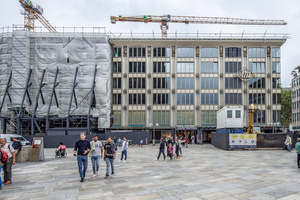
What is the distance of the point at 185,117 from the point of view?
50.4m

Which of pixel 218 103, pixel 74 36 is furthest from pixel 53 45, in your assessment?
pixel 218 103

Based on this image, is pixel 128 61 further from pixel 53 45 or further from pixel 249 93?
pixel 249 93

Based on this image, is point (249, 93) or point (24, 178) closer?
point (24, 178)

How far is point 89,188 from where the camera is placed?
910 cm

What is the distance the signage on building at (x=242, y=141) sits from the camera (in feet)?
86.1

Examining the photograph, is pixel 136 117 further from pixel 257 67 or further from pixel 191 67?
pixel 257 67

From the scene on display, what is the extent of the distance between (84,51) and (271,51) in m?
33.0

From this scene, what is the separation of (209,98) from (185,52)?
950 centimetres

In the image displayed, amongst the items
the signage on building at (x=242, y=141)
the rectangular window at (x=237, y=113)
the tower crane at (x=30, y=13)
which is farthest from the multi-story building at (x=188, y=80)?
the tower crane at (x=30, y=13)

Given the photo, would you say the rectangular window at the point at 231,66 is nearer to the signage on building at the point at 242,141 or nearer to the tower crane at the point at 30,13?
the signage on building at the point at 242,141

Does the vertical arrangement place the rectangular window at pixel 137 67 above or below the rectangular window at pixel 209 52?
below

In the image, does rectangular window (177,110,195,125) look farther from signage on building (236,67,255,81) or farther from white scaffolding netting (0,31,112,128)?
white scaffolding netting (0,31,112,128)

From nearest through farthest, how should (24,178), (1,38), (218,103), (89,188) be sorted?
(89,188) < (24,178) < (1,38) < (218,103)

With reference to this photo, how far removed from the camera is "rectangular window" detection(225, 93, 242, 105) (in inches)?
1972
